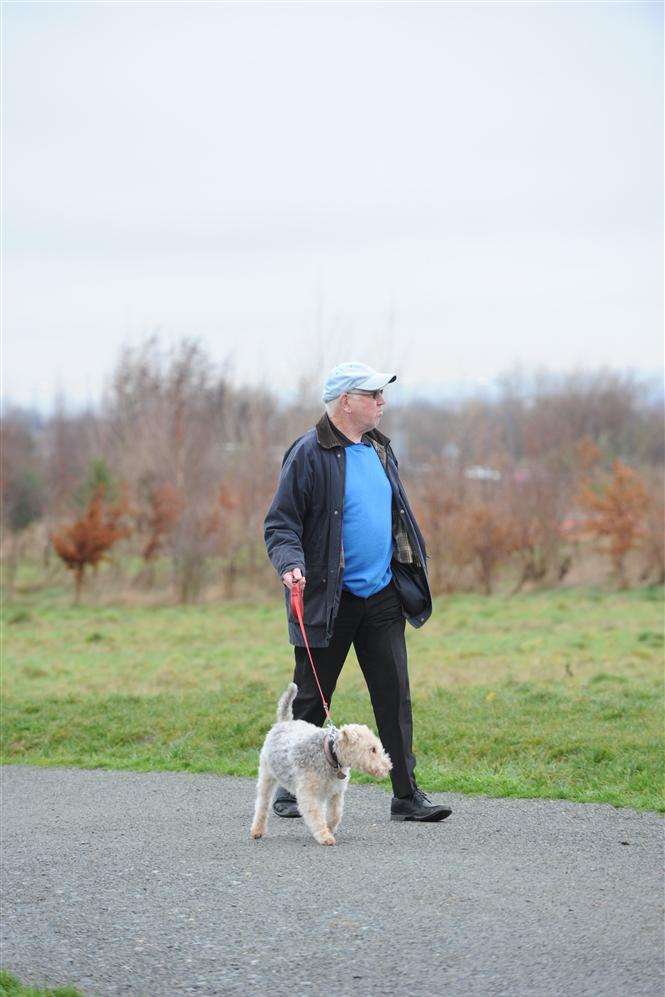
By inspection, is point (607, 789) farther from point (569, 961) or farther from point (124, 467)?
point (124, 467)

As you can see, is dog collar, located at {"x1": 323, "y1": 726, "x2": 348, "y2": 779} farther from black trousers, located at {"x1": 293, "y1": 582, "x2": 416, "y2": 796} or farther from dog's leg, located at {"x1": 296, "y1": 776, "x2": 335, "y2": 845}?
black trousers, located at {"x1": 293, "y1": 582, "x2": 416, "y2": 796}

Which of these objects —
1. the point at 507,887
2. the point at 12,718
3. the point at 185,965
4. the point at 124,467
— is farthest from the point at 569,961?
the point at 124,467

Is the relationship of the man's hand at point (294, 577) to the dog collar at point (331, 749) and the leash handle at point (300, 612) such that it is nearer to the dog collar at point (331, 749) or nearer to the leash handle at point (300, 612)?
the leash handle at point (300, 612)

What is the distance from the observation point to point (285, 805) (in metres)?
7.30

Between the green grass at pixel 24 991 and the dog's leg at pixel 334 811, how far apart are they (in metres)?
2.07

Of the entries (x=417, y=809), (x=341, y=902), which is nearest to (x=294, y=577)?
(x=417, y=809)

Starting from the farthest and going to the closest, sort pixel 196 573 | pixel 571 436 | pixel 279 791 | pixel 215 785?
pixel 571 436, pixel 196 573, pixel 215 785, pixel 279 791

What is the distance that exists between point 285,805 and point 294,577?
154 cm

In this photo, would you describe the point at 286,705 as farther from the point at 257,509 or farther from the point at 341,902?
the point at 257,509

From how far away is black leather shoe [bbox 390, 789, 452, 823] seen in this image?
6887mm

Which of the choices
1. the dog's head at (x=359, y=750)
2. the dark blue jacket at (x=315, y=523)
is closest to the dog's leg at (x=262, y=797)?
the dog's head at (x=359, y=750)

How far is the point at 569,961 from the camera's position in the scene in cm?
481

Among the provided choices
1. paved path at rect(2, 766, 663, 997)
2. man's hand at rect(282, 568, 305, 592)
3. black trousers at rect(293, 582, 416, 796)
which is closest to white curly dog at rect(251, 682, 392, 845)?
paved path at rect(2, 766, 663, 997)

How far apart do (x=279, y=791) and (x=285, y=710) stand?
77 centimetres
